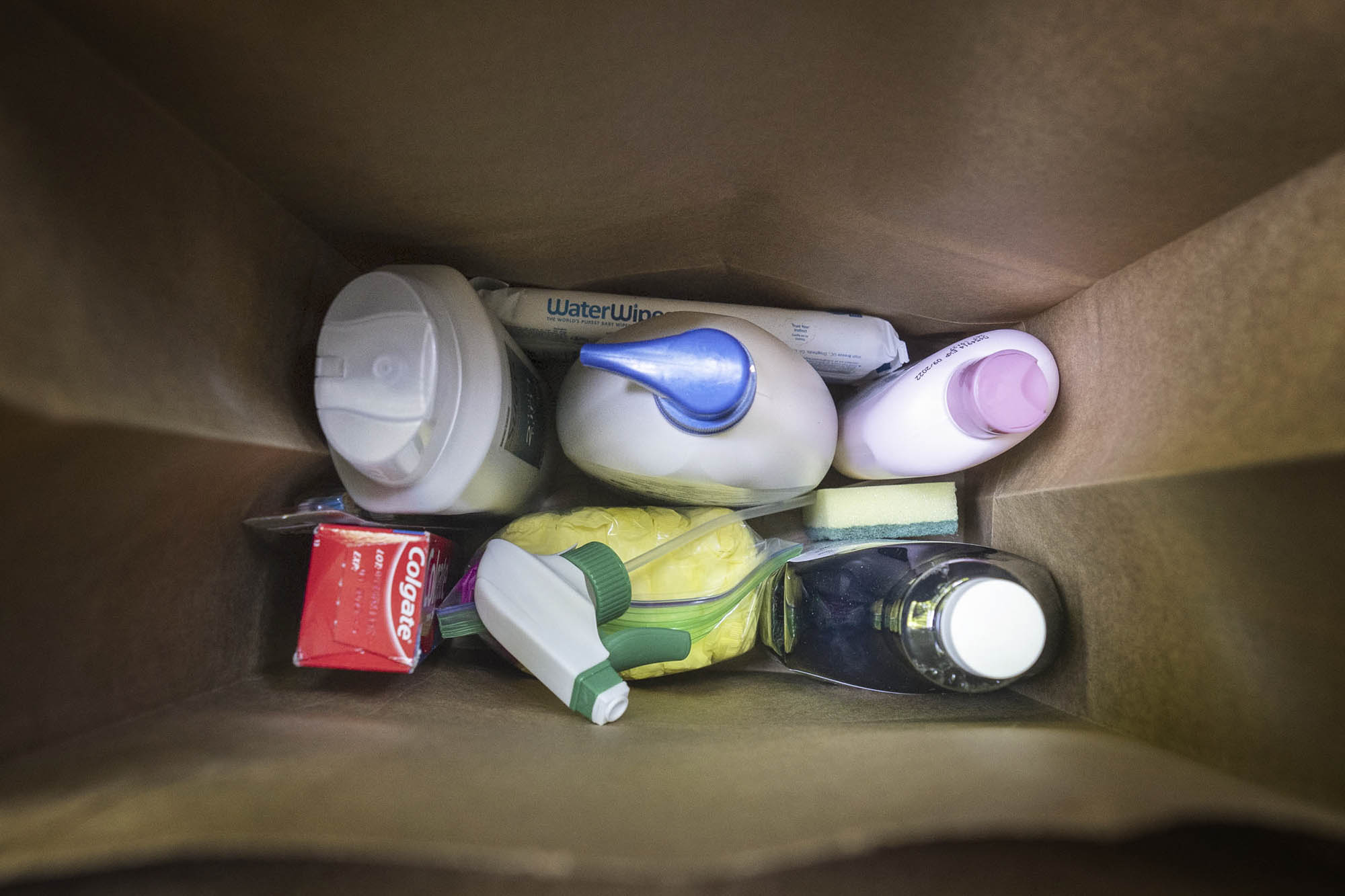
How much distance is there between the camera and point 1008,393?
0.45 meters

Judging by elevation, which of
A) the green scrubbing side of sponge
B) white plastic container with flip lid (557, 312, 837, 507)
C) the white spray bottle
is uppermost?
white plastic container with flip lid (557, 312, 837, 507)

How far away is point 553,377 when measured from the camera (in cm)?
64

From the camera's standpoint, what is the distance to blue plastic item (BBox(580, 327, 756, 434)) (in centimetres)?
42

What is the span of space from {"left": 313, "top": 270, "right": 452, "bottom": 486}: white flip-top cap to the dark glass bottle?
31cm

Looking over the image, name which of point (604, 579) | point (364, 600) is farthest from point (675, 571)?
point (364, 600)

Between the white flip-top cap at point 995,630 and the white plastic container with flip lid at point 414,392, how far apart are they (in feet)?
0.99

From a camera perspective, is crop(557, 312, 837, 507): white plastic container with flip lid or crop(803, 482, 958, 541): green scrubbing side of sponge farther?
crop(803, 482, 958, 541): green scrubbing side of sponge

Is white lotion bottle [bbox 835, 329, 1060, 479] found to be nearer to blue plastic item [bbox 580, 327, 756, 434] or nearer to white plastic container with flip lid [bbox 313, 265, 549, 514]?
blue plastic item [bbox 580, 327, 756, 434]

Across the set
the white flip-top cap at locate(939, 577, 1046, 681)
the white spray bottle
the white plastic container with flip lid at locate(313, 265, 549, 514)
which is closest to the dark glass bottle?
the white flip-top cap at locate(939, 577, 1046, 681)

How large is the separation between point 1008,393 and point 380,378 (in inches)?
15.2

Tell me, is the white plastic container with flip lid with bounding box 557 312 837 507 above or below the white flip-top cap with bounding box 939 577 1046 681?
above

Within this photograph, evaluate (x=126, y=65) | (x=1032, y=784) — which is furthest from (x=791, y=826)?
(x=126, y=65)

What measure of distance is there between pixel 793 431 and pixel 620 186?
0.65ft

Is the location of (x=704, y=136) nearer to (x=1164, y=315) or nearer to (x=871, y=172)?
(x=871, y=172)
